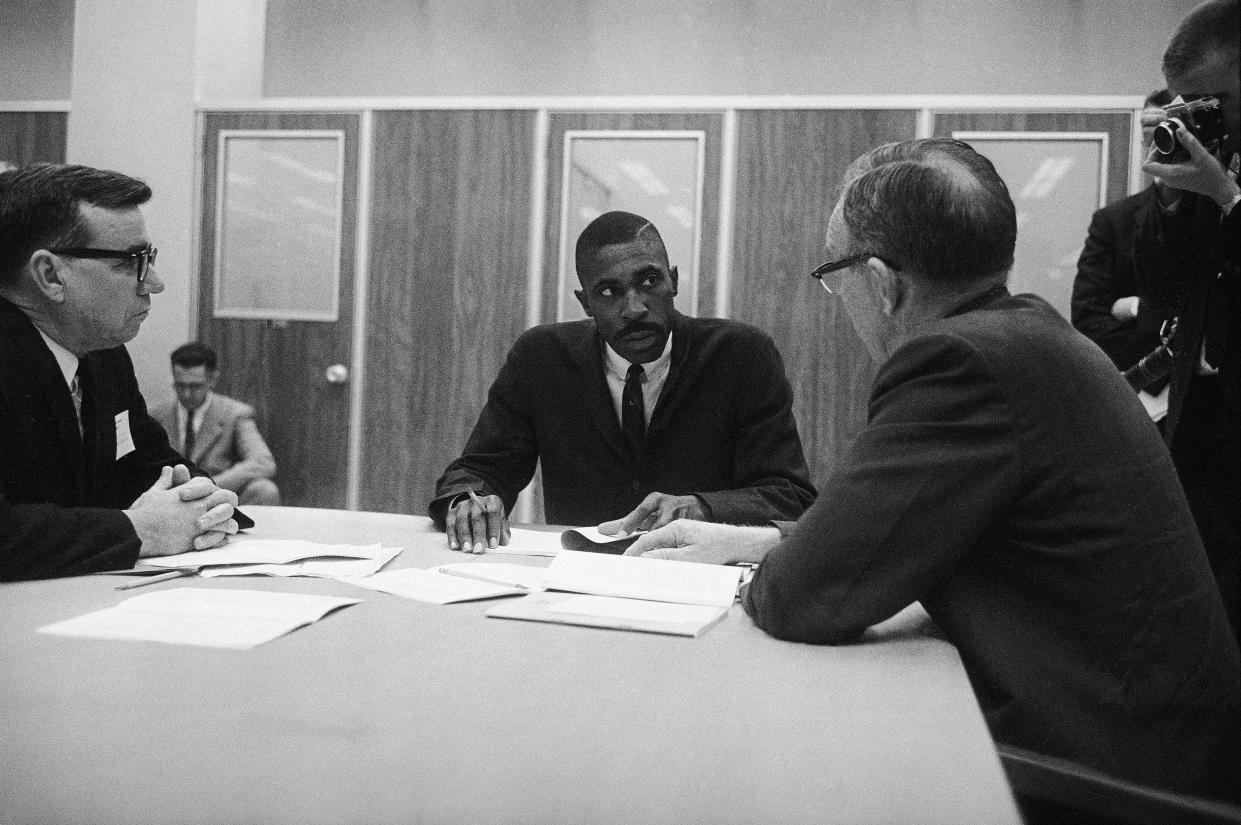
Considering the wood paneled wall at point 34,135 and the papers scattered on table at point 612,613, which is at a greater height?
the wood paneled wall at point 34,135

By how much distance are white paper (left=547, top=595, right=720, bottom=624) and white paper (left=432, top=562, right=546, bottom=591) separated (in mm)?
109

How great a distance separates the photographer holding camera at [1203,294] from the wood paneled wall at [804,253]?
1.74 m

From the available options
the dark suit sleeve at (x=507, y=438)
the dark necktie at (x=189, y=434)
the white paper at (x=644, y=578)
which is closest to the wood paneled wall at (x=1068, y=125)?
the dark suit sleeve at (x=507, y=438)

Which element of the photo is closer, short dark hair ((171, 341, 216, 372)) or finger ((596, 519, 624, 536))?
finger ((596, 519, 624, 536))

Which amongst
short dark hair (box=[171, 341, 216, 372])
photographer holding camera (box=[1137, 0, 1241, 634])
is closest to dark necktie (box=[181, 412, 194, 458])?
short dark hair (box=[171, 341, 216, 372])

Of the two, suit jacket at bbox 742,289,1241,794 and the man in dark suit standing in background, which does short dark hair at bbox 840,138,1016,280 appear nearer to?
suit jacket at bbox 742,289,1241,794

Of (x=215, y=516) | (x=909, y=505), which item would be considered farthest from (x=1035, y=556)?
(x=215, y=516)

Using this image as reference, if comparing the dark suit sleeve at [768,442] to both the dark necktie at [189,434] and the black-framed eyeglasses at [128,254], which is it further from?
the dark necktie at [189,434]

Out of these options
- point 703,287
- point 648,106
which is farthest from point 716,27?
point 703,287

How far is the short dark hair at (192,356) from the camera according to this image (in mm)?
4367

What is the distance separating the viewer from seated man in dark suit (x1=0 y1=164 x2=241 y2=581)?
1.76 m

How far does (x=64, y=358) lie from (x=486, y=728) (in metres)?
1.46

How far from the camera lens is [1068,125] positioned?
3900 mm

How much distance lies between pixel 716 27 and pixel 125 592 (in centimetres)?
402
